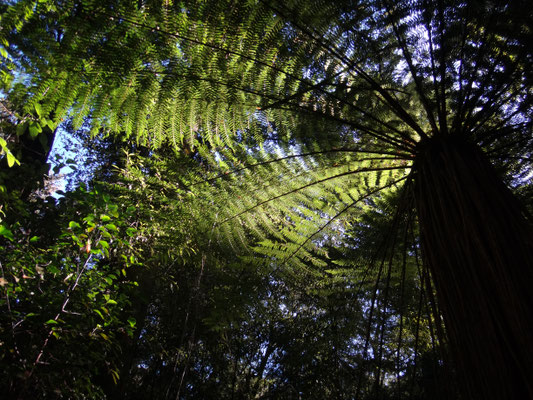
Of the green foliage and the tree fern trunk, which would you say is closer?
the tree fern trunk

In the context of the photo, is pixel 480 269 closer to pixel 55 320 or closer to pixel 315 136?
pixel 315 136

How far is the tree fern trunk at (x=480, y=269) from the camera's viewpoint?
56cm

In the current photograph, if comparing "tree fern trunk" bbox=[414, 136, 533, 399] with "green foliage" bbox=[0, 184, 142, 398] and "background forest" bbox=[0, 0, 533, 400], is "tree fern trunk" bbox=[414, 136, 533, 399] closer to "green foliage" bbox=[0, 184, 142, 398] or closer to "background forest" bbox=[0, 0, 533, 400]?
"background forest" bbox=[0, 0, 533, 400]

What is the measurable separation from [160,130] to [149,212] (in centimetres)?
148

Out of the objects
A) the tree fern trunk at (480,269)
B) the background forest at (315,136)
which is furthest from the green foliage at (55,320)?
the tree fern trunk at (480,269)

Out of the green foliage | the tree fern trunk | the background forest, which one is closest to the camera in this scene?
the tree fern trunk

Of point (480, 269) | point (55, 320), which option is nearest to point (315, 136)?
point (480, 269)

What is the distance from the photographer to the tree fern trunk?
556 millimetres

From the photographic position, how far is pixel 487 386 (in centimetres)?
57

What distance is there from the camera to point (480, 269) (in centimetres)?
65

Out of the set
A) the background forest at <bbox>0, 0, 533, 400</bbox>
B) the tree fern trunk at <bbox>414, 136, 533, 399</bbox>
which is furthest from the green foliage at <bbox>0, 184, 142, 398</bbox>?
the tree fern trunk at <bbox>414, 136, 533, 399</bbox>

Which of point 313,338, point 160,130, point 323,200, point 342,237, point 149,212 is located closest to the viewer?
point 160,130

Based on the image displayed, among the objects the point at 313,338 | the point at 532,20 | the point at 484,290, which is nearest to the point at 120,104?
the point at 484,290

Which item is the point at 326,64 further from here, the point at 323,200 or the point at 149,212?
the point at 149,212
